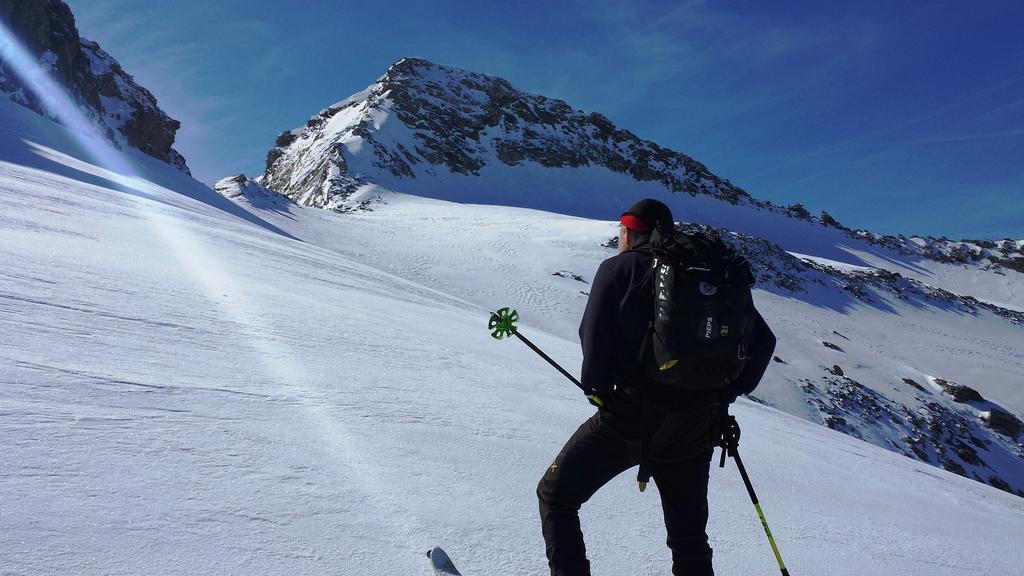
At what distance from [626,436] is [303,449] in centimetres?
194

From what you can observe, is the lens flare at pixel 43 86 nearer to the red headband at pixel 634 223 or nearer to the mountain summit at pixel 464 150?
the mountain summit at pixel 464 150

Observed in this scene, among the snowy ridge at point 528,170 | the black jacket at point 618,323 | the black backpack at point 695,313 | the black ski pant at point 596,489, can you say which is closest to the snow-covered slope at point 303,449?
the black ski pant at point 596,489

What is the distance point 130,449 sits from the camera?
2848 millimetres

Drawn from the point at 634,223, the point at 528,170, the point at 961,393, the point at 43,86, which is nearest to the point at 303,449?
the point at 634,223

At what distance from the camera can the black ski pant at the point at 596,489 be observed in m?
2.47

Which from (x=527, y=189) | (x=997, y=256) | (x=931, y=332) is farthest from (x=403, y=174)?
(x=997, y=256)

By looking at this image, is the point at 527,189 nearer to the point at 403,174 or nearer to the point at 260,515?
the point at 403,174

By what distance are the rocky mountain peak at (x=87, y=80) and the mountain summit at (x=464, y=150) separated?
18.2 m

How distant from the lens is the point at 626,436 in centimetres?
245

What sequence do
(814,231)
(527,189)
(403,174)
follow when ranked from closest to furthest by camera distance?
1. (403,174)
2. (527,189)
3. (814,231)

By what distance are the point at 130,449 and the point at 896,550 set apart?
494cm

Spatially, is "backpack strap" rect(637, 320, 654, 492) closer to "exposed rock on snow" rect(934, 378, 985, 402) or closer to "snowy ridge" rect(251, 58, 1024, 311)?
"exposed rock on snow" rect(934, 378, 985, 402)

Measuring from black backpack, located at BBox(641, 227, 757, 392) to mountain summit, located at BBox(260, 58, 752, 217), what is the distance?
205 feet

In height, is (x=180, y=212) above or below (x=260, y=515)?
above
